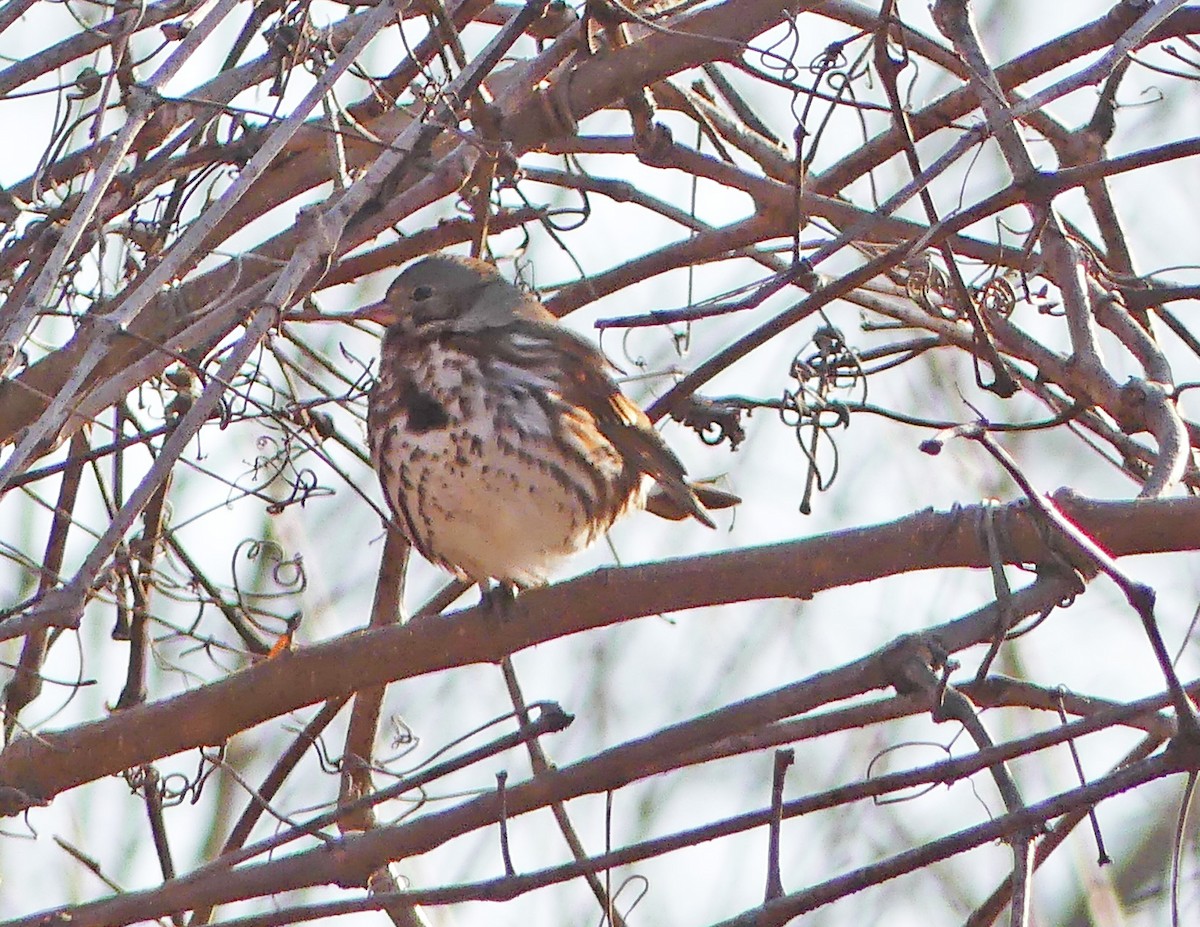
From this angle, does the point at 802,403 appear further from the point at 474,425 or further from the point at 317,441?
the point at 317,441

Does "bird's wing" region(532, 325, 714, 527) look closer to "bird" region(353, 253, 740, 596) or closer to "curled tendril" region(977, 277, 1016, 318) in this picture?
"bird" region(353, 253, 740, 596)

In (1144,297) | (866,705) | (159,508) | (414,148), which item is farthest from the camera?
(159,508)

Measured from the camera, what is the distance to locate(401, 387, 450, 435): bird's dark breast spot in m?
4.63

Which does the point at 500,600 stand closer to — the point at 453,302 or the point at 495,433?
the point at 495,433

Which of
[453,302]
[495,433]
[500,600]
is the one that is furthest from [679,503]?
[500,600]

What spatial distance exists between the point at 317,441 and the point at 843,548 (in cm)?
170

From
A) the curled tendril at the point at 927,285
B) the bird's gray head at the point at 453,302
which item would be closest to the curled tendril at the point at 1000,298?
the curled tendril at the point at 927,285

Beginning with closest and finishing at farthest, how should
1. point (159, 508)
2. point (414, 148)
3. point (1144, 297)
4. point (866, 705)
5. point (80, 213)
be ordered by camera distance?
1. point (80, 213)
2. point (866, 705)
3. point (414, 148)
4. point (1144, 297)
5. point (159, 508)

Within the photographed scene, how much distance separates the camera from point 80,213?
2801 mm

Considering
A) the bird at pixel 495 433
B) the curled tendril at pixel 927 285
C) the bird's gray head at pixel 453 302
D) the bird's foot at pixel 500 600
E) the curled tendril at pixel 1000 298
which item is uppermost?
the bird's gray head at pixel 453 302

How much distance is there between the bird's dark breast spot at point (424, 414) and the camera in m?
4.63

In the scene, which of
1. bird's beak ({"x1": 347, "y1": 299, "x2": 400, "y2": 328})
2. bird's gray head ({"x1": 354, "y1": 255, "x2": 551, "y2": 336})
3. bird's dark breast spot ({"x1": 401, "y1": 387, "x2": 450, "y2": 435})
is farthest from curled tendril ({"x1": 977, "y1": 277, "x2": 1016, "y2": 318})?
bird's beak ({"x1": 347, "y1": 299, "x2": 400, "y2": 328})

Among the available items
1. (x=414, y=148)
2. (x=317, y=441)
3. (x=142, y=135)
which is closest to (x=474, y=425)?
(x=317, y=441)

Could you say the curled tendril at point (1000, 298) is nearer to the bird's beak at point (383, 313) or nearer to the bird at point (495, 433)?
the bird at point (495, 433)
